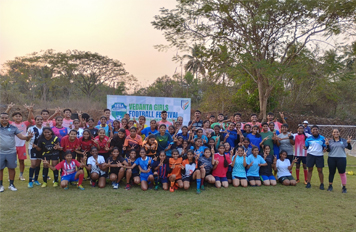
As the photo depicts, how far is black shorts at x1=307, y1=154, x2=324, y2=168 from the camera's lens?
6305 mm

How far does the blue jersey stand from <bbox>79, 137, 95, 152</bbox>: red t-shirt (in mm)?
3973

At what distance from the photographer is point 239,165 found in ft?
21.7

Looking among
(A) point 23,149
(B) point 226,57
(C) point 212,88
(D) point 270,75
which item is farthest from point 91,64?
(A) point 23,149

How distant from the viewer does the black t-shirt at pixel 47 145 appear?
5863mm

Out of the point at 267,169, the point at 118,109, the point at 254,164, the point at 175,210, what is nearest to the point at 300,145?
the point at 267,169

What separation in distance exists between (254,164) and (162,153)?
2.43m

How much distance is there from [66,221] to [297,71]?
12.6m

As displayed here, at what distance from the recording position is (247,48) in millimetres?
13891

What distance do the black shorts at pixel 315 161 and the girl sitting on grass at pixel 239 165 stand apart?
5.21 feet

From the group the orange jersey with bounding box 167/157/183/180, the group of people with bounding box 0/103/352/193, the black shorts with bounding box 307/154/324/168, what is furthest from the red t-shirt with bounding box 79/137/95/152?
the black shorts with bounding box 307/154/324/168

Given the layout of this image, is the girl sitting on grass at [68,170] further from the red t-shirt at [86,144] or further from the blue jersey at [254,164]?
the blue jersey at [254,164]

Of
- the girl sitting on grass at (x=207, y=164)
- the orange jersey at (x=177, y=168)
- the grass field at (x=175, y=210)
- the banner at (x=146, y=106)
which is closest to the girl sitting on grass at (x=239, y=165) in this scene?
the grass field at (x=175, y=210)

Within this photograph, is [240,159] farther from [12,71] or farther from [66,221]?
[12,71]

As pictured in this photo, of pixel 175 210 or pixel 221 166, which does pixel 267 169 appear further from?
pixel 175 210
